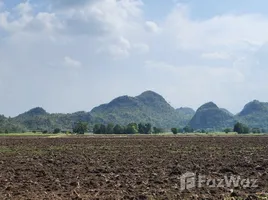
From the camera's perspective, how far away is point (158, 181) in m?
15.7

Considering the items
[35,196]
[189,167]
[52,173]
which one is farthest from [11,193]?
[189,167]

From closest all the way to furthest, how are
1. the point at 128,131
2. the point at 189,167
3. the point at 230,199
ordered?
the point at 230,199 < the point at 189,167 < the point at 128,131

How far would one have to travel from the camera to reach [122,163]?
22.8 m

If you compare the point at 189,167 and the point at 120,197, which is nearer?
the point at 120,197

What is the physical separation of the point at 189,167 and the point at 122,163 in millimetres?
4238

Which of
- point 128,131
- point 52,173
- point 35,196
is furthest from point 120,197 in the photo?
point 128,131

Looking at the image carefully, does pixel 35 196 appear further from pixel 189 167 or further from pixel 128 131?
pixel 128 131

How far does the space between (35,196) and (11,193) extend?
3.38 feet

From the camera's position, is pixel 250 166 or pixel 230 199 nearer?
pixel 230 199

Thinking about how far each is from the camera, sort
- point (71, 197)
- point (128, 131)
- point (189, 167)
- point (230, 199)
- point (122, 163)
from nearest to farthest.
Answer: point (230, 199)
point (71, 197)
point (189, 167)
point (122, 163)
point (128, 131)

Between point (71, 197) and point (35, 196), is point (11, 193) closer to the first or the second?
point (35, 196)

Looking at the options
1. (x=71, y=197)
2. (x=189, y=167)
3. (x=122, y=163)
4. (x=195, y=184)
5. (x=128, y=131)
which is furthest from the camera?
(x=128, y=131)

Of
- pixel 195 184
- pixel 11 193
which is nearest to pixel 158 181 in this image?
pixel 195 184

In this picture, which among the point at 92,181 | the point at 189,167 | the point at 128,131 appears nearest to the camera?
the point at 92,181
